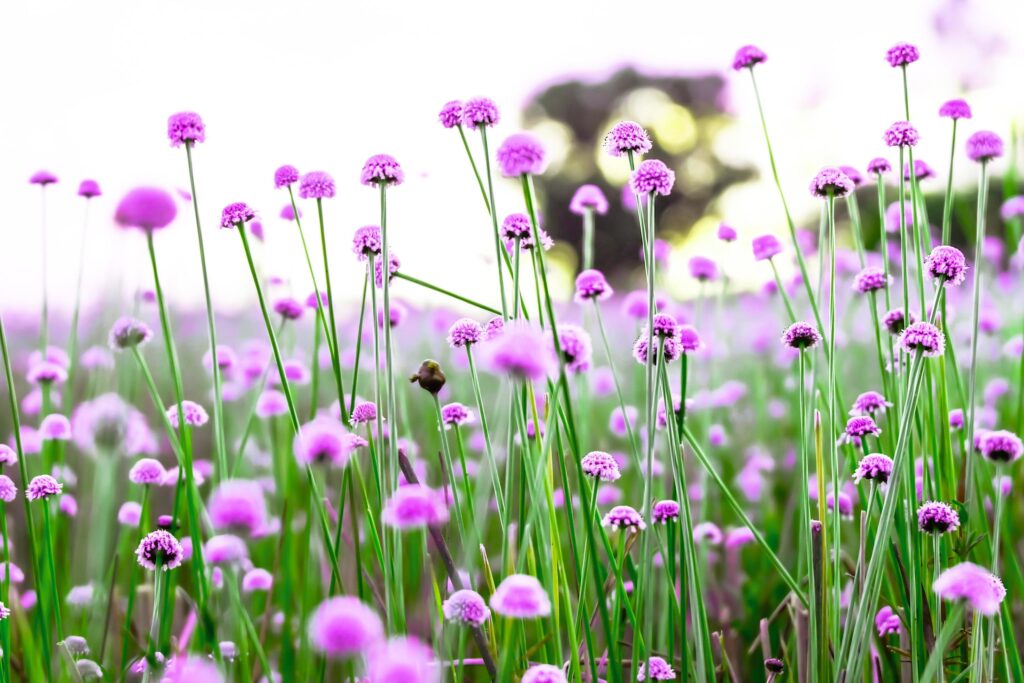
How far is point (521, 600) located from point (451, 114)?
0.49 metres

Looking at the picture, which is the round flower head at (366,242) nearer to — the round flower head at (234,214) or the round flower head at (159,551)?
the round flower head at (234,214)

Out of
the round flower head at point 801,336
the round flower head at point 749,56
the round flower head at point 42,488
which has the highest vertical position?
the round flower head at point 749,56

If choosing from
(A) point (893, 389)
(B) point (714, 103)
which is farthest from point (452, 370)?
(B) point (714, 103)

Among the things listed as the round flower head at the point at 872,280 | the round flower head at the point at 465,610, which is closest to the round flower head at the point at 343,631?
the round flower head at the point at 465,610

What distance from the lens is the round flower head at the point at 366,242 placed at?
34.6 inches

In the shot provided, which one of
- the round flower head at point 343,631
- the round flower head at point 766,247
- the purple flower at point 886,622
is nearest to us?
the round flower head at point 343,631

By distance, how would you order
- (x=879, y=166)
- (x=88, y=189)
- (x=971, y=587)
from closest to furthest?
(x=971, y=587)
(x=879, y=166)
(x=88, y=189)

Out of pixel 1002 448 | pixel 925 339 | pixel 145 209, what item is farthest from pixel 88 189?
pixel 1002 448

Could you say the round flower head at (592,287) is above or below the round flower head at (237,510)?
above

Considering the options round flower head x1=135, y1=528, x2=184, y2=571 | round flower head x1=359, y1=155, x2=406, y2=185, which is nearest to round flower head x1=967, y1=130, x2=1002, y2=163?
round flower head x1=359, y1=155, x2=406, y2=185

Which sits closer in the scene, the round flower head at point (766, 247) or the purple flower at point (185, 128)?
the purple flower at point (185, 128)

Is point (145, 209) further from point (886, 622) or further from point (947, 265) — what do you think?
point (886, 622)

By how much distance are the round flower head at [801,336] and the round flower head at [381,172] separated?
17.2 inches

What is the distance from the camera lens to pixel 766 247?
48.6 inches
